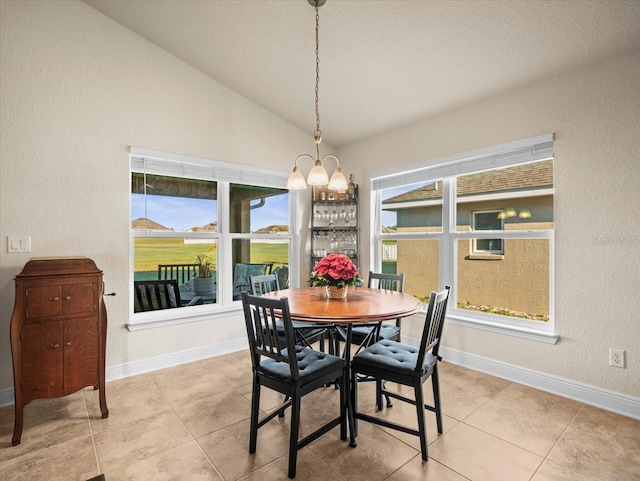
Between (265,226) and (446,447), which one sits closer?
(446,447)

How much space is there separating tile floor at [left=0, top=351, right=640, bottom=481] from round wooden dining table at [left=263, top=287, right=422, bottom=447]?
1.14 feet

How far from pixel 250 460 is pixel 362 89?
3.12 m

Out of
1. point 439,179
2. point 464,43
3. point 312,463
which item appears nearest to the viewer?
point 312,463

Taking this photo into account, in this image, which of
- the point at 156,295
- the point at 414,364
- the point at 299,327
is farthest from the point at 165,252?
the point at 414,364

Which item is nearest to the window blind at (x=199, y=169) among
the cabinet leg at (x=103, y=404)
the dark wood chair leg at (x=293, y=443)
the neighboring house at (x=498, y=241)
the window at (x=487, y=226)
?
the neighboring house at (x=498, y=241)

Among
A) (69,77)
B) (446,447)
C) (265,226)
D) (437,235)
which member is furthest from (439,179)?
(69,77)

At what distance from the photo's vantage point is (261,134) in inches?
154

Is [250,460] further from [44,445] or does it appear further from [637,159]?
[637,159]

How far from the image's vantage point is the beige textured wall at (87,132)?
101 inches

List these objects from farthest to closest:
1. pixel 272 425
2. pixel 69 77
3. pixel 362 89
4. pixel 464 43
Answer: pixel 362 89 < pixel 69 77 < pixel 464 43 < pixel 272 425

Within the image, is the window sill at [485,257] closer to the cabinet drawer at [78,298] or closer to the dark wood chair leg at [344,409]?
the dark wood chair leg at [344,409]

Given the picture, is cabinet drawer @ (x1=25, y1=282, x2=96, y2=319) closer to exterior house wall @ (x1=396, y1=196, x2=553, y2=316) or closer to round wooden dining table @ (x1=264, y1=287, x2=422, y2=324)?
round wooden dining table @ (x1=264, y1=287, x2=422, y2=324)

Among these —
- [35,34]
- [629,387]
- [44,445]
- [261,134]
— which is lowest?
[44,445]

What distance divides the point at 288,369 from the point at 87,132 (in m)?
2.60
